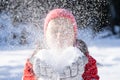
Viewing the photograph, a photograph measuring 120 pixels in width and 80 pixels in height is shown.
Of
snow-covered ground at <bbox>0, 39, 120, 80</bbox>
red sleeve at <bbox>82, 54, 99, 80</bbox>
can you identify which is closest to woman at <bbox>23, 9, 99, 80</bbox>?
red sleeve at <bbox>82, 54, 99, 80</bbox>

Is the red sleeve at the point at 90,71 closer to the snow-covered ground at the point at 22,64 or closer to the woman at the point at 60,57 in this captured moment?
the woman at the point at 60,57

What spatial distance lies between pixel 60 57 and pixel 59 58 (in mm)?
22

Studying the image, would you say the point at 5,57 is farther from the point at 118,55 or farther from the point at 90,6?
the point at 90,6

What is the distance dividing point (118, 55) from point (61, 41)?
3.36 meters

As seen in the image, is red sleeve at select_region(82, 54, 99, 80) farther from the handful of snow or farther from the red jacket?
the handful of snow

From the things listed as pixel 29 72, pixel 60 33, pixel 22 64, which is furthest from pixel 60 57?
pixel 22 64

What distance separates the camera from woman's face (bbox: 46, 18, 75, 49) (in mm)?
3195

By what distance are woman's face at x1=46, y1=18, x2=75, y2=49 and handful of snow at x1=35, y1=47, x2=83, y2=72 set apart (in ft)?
0.43

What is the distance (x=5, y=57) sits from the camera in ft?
20.0

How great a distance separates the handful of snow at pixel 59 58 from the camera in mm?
2994

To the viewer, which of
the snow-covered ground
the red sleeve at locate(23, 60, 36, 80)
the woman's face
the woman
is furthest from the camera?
the snow-covered ground

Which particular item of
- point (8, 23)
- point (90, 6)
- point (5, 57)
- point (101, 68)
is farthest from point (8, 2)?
point (101, 68)

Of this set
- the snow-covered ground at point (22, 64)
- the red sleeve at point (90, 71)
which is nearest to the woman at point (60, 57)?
the red sleeve at point (90, 71)

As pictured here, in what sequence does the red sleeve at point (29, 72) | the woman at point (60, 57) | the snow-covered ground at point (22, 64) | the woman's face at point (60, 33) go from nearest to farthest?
the woman at point (60, 57) → the woman's face at point (60, 33) → the red sleeve at point (29, 72) → the snow-covered ground at point (22, 64)
